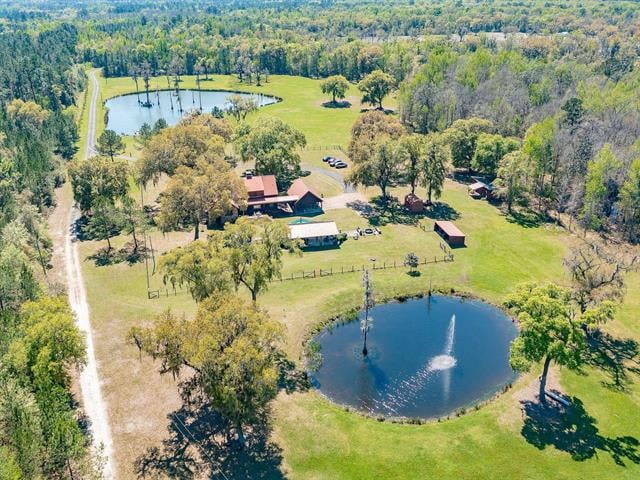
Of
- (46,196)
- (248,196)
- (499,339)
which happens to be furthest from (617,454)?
(46,196)

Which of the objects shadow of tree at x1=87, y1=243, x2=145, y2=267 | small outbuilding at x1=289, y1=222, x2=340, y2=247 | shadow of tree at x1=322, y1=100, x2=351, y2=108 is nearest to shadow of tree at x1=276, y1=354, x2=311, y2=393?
small outbuilding at x1=289, y1=222, x2=340, y2=247

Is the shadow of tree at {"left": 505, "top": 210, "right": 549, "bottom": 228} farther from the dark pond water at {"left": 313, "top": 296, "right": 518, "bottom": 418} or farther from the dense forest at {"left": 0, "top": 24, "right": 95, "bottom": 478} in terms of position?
the dense forest at {"left": 0, "top": 24, "right": 95, "bottom": 478}

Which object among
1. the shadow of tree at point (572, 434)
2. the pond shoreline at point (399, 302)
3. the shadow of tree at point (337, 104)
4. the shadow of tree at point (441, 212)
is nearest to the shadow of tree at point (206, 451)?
the pond shoreline at point (399, 302)

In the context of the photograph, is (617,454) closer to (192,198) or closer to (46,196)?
(192,198)

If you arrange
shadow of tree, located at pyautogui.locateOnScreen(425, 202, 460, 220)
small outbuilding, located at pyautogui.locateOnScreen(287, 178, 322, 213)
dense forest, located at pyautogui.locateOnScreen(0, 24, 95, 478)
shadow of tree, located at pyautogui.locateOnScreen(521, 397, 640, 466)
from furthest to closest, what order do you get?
1. small outbuilding, located at pyautogui.locateOnScreen(287, 178, 322, 213)
2. shadow of tree, located at pyautogui.locateOnScreen(425, 202, 460, 220)
3. shadow of tree, located at pyautogui.locateOnScreen(521, 397, 640, 466)
4. dense forest, located at pyautogui.locateOnScreen(0, 24, 95, 478)

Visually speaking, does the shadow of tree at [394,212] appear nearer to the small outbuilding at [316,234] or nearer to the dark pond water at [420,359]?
the small outbuilding at [316,234]

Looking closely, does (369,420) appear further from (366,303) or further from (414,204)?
(414,204)

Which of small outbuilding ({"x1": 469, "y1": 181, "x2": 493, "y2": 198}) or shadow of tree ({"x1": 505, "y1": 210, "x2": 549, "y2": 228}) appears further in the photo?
small outbuilding ({"x1": 469, "y1": 181, "x2": 493, "y2": 198})
